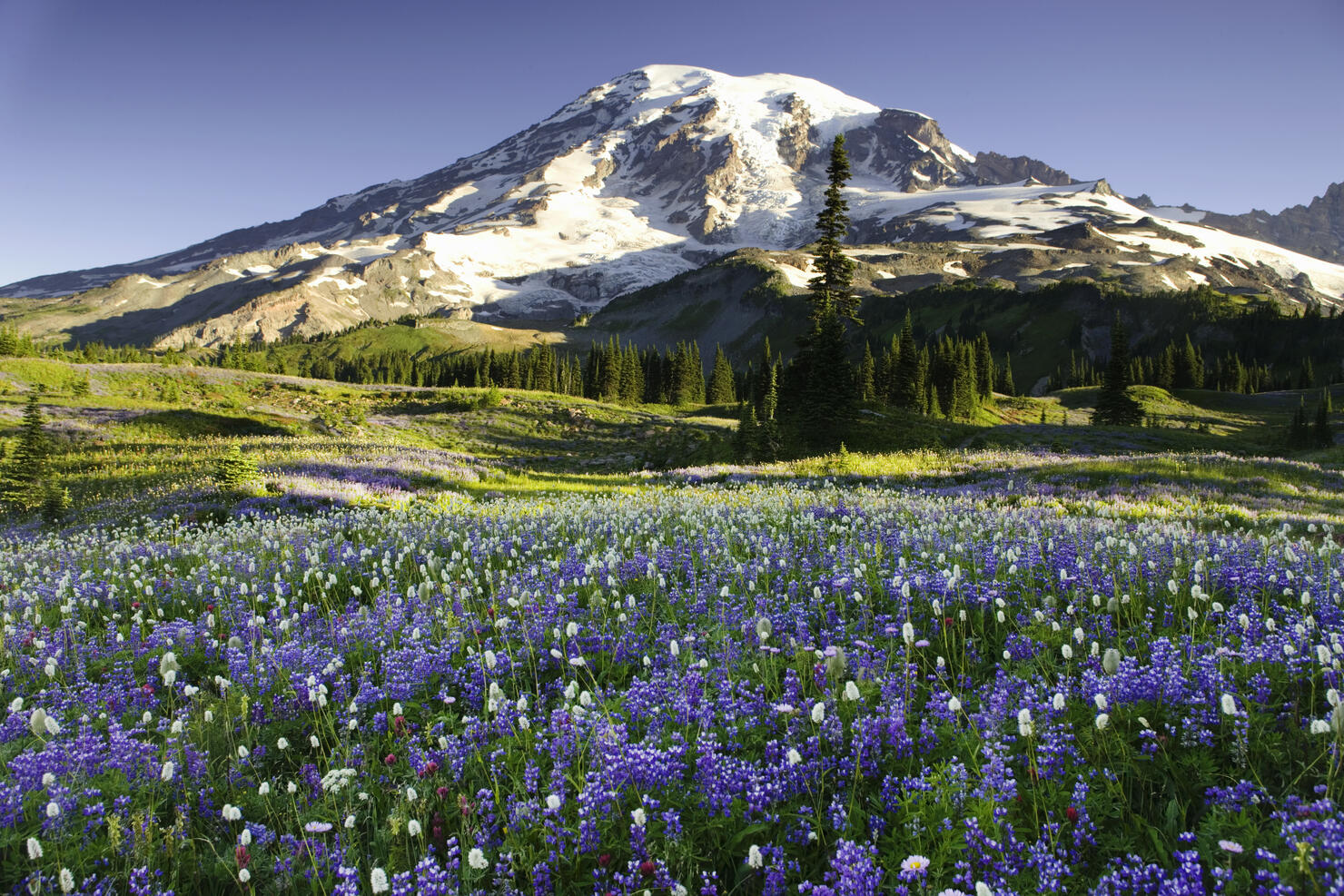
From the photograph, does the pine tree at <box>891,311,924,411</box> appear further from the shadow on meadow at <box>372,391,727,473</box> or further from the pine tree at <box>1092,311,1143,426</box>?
the shadow on meadow at <box>372,391,727,473</box>

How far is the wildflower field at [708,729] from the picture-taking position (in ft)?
10.3

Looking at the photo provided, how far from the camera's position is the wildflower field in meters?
3.15

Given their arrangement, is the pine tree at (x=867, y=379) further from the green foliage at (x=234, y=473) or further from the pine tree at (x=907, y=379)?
the green foliage at (x=234, y=473)

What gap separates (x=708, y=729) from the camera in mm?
4066

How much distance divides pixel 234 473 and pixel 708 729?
17967 mm

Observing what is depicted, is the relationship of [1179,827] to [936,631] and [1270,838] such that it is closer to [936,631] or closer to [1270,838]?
[1270,838]

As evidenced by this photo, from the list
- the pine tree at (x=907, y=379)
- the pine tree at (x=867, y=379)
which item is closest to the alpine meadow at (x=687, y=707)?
the pine tree at (x=907, y=379)

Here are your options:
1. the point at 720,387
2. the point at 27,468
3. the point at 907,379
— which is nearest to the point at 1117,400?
the point at 907,379

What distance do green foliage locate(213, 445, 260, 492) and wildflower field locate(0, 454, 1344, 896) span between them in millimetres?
10176

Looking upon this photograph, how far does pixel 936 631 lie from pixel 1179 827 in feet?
7.28

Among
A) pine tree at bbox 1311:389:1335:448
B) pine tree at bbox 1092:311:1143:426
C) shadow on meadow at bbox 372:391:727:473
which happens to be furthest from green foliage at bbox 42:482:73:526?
pine tree at bbox 1092:311:1143:426

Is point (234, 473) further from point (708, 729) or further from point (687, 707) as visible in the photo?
point (708, 729)

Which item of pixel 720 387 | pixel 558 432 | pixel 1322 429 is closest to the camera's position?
pixel 558 432

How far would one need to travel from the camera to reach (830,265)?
4238cm
